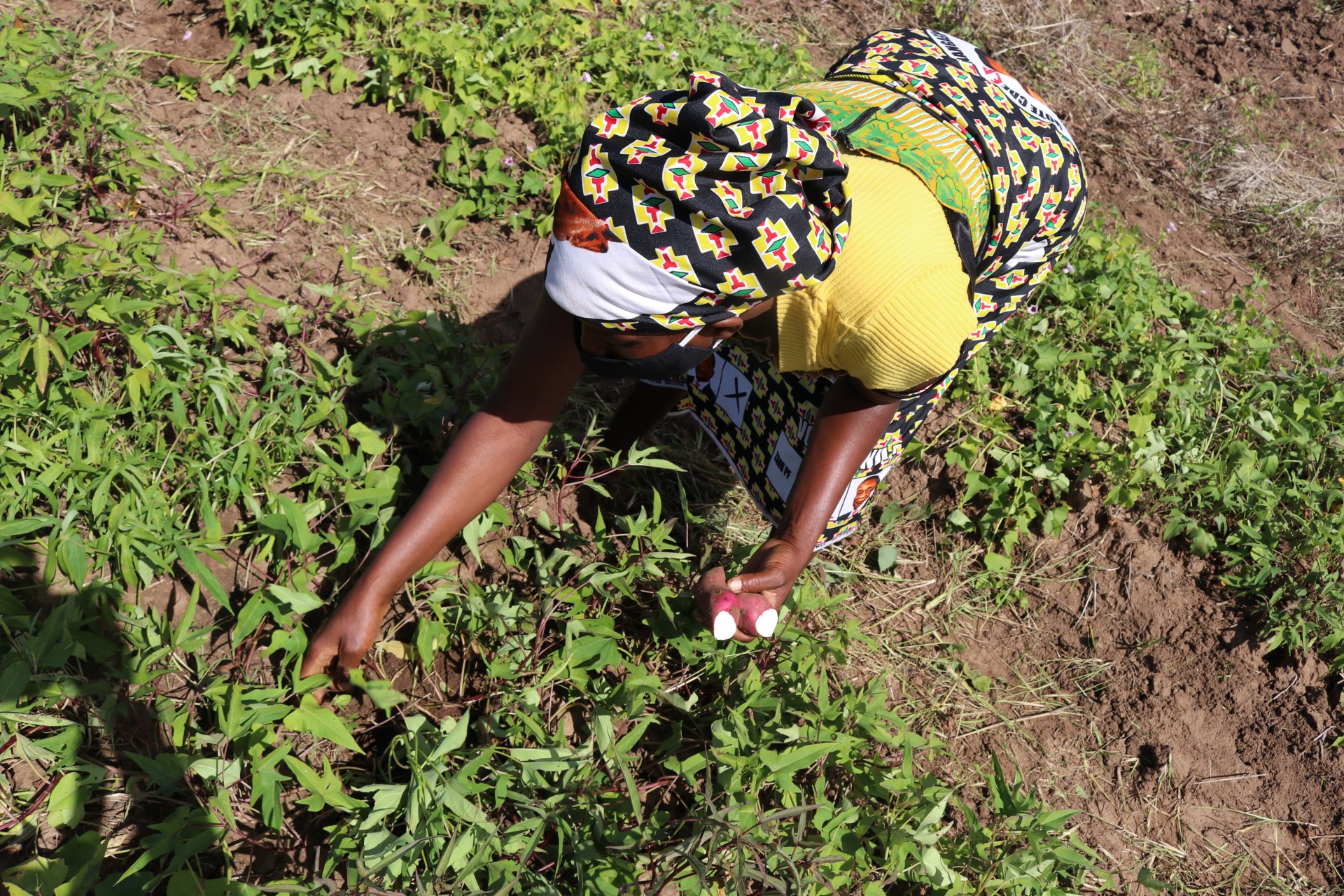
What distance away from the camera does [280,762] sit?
5.79 feet

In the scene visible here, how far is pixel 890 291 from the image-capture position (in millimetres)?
1624

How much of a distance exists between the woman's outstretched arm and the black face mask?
110mm

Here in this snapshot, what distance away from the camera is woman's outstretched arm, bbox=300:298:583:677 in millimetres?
1768

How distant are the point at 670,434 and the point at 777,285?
4.53 ft

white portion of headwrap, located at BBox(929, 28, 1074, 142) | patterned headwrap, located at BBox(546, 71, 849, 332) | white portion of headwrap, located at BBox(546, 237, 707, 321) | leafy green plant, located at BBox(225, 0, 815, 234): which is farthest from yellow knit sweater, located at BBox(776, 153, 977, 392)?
leafy green plant, located at BBox(225, 0, 815, 234)

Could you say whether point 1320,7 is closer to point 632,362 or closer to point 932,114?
point 932,114

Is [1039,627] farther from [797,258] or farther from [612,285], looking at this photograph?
[612,285]

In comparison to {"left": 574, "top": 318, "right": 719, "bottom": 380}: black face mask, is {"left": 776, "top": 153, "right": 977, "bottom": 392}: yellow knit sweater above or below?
above

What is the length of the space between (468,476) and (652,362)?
1.47ft

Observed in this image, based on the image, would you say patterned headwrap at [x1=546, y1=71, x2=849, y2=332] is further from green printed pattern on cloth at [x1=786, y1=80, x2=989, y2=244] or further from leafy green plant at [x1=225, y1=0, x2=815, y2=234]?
leafy green plant at [x1=225, y1=0, x2=815, y2=234]

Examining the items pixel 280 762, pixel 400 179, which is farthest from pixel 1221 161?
pixel 280 762

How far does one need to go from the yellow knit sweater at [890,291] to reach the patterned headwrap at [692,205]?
126 millimetres

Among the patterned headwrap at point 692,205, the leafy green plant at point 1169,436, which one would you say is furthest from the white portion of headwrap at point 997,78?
the leafy green plant at point 1169,436

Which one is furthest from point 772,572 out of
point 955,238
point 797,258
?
point 955,238
